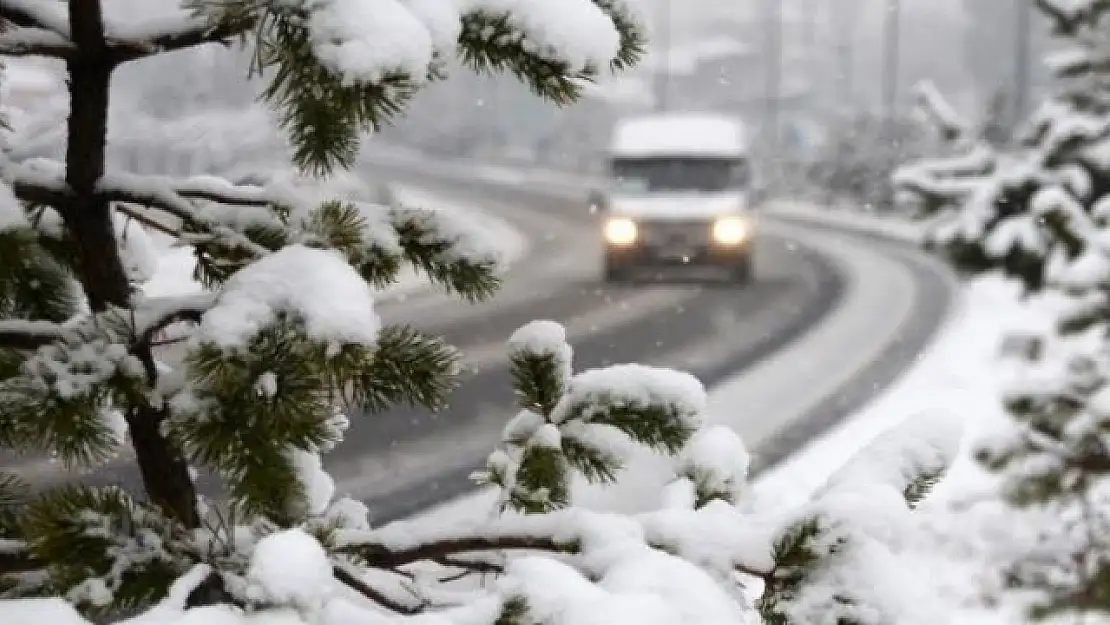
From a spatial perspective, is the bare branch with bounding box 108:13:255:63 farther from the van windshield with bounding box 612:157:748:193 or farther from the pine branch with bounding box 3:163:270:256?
the van windshield with bounding box 612:157:748:193

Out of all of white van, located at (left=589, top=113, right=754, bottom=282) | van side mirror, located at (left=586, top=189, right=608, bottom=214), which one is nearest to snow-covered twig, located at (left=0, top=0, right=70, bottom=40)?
van side mirror, located at (left=586, top=189, right=608, bottom=214)

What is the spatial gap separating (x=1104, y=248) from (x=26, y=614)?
6.73 metres

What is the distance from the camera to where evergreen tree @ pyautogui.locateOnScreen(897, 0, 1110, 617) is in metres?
5.49

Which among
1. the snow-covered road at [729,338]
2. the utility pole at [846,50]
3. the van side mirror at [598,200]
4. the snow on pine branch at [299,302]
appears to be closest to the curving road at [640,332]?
the snow-covered road at [729,338]

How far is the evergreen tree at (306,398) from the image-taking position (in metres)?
1.09

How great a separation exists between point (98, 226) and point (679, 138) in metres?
16.2

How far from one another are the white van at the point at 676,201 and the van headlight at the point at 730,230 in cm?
1

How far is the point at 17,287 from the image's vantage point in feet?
4.82

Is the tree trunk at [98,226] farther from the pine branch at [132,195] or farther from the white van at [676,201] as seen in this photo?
the white van at [676,201]

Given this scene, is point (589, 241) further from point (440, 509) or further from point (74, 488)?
point (74, 488)

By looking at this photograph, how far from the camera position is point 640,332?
515 inches

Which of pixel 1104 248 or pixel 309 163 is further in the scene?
pixel 1104 248

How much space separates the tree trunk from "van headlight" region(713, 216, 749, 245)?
15292mm

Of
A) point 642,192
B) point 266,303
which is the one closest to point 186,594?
point 266,303
